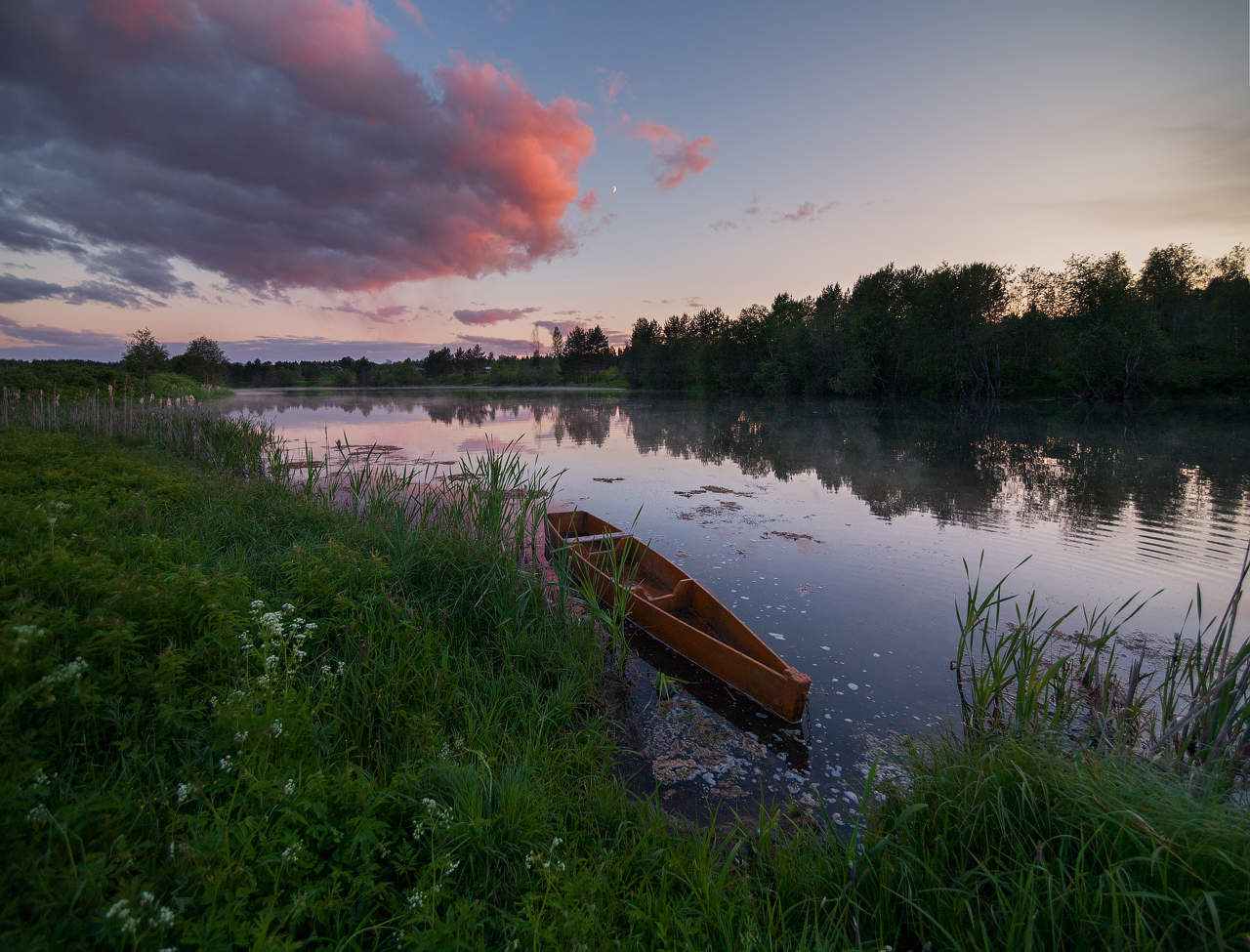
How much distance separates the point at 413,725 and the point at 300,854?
110 cm

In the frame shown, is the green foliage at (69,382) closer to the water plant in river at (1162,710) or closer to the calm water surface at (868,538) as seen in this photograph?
the calm water surface at (868,538)

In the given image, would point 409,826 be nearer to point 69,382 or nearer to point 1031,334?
point 69,382

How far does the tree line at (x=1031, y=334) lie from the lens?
35.4 meters

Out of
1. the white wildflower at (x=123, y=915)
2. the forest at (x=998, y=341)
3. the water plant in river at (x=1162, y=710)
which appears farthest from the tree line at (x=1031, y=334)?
the white wildflower at (x=123, y=915)

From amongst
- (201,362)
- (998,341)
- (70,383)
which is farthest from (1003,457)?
(201,362)

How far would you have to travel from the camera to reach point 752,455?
18.6 metres

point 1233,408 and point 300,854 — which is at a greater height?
point 1233,408

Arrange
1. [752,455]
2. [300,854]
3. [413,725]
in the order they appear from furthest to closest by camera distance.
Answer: [752,455]
[413,725]
[300,854]

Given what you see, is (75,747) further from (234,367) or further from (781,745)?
(234,367)

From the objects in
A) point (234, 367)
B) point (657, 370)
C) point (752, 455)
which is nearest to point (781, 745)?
point (752, 455)

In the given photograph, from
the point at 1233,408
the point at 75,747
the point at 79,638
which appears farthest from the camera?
the point at 1233,408

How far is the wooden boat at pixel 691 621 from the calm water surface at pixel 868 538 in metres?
0.24

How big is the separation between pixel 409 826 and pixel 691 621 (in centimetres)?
378

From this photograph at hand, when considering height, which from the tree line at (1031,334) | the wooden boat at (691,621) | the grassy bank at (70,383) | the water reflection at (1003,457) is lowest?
the wooden boat at (691,621)
